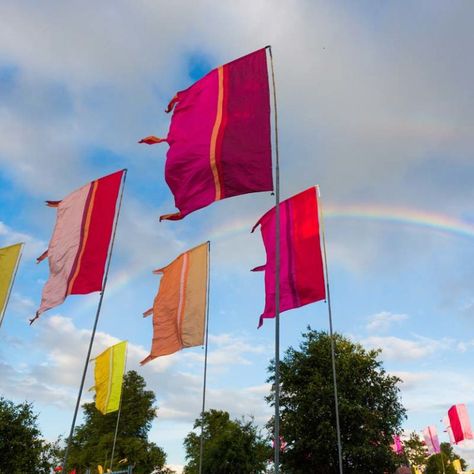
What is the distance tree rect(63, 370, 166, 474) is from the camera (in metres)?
62.2

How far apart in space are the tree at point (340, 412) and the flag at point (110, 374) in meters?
13.7

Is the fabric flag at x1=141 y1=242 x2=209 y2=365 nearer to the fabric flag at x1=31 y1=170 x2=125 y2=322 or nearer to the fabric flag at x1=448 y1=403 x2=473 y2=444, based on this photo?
the fabric flag at x1=31 y1=170 x2=125 y2=322

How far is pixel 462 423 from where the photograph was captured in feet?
165

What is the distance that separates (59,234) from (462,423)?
51.0 m

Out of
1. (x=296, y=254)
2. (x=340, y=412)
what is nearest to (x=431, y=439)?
(x=340, y=412)

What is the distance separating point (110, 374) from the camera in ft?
111

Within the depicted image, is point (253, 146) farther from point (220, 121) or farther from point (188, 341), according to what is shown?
point (188, 341)

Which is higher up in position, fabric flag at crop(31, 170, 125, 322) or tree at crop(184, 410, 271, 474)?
fabric flag at crop(31, 170, 125, 322)

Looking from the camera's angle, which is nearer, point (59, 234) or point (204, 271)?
point (59, 234)

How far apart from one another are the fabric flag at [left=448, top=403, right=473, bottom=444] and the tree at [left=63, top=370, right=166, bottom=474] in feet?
133

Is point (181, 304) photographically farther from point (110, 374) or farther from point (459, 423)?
point (459, 423)

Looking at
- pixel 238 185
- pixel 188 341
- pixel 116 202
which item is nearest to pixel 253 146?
pixel 238 185

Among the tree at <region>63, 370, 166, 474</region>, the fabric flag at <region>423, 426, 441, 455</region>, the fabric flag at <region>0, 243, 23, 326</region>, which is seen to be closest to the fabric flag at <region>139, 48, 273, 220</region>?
the fabric flag at <region>0, 243, 23, 326</region>

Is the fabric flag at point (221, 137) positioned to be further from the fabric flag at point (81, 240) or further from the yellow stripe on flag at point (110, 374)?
the yellow stripe on flag at point (110, 374)
